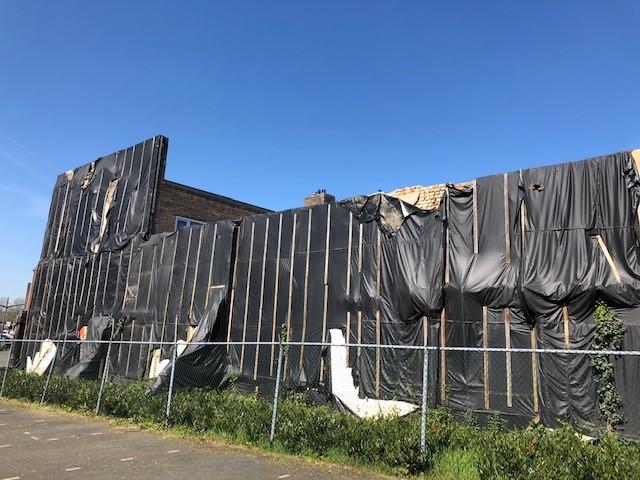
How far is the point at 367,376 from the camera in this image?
11703mm

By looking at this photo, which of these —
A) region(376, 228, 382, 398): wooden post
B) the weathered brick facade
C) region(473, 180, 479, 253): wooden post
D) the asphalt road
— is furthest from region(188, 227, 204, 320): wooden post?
region(473, 180, 479, 253): wooden post

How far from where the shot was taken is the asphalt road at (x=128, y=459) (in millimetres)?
7160

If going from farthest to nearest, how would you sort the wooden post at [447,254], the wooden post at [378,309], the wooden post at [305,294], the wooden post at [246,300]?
1. the wooden post at [246,300]
2. the wooden post at [305,294]
3. the wooden post at [378,309]
4. the wooden post at [447,254]

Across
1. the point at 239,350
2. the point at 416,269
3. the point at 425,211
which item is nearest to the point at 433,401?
the point at 416,269

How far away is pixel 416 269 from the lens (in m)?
11.4

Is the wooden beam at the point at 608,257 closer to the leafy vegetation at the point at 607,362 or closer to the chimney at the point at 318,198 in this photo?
the leafy vegetation at the point at 607,362

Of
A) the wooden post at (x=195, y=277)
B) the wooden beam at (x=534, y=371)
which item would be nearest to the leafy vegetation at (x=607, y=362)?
the wooden beam at (x=534, y=371)

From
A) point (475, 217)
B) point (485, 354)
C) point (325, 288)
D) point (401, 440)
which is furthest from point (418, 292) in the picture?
point (401, 440)

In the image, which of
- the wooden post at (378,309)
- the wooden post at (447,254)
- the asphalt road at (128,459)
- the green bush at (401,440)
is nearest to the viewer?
the green bush at (401,440)

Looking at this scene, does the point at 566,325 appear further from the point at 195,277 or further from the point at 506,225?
the point at 195,277

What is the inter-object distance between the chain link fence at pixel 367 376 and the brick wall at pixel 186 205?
591 centimetres

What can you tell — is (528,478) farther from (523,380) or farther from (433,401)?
(433,401)

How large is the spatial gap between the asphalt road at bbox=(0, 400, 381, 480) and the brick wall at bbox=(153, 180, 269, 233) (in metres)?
11.5

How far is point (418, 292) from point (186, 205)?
14039mm
